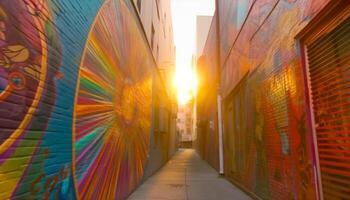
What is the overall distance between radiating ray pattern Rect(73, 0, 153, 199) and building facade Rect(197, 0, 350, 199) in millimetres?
2869

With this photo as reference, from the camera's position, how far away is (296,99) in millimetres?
3336

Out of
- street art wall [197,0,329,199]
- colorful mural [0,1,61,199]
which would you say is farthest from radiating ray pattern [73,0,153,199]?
street art wall [197,0,329,199]

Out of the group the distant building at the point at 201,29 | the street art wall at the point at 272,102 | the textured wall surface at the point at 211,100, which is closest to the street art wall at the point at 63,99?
the street art wall at the point at 272,102

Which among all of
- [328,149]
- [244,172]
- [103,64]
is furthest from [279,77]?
[244,172]

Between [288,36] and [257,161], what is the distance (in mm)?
2836

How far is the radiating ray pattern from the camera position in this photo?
296cm

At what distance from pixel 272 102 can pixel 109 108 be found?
293 cm

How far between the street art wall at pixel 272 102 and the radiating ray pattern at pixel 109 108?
2.87 metres

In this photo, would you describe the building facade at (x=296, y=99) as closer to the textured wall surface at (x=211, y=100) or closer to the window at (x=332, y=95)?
the window at (x=332, y=95)

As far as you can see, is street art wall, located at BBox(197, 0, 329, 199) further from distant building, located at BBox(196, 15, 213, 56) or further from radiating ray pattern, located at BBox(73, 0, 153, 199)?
distant building, located at BBox(196, 15, 213, 56)

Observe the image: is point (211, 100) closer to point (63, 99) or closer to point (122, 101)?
point (122, 101)

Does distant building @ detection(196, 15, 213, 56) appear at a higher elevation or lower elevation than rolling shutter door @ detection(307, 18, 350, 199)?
higher

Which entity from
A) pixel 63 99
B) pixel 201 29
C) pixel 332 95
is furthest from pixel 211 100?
pixel 201 29

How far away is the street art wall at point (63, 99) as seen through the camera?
172 centimetres
